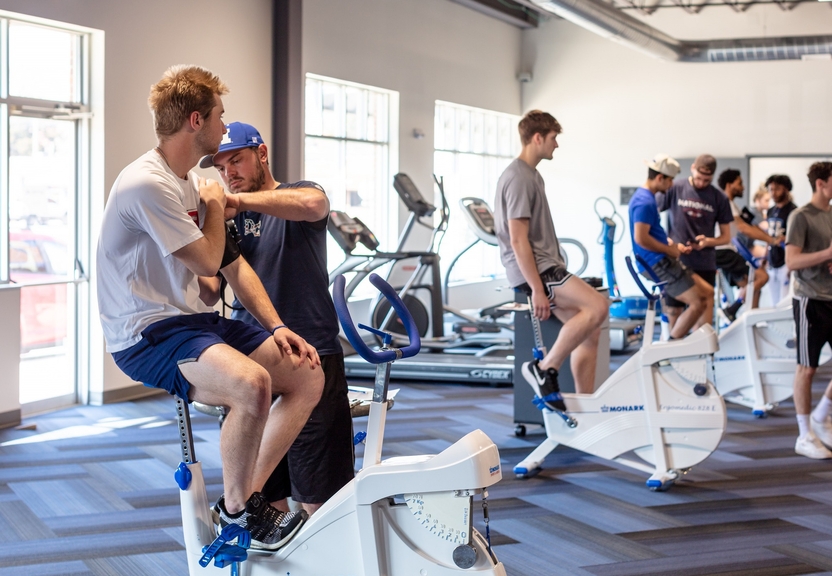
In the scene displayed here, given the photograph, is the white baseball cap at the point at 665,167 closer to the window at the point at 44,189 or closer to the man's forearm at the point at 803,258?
the man's forearm at the point at 803,258

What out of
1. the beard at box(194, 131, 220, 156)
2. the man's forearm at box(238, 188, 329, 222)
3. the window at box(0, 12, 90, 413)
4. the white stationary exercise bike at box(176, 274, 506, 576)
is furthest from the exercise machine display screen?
the white stationary exercise bike at box(176, 274, 506, 576)

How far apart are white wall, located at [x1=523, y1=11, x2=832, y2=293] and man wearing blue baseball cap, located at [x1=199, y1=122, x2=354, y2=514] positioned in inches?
385

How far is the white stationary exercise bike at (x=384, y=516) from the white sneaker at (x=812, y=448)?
3327 mm

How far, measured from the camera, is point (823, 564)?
3.29m

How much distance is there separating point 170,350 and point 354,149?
7553 millimetres

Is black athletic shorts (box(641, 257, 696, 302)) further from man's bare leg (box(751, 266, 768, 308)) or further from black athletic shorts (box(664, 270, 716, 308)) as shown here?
man's bare leg (box(751, 266, 768, 308))

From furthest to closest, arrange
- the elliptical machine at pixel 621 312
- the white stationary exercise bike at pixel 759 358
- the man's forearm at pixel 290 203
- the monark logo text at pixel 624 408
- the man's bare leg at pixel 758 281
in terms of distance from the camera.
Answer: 1. the elliptical machine at pixel 621 312
2. the man's bare leg at pixel 758 281
3. the white stationary exercise bike at pixel 759 358
4. the monark logo text at pixel 624 408
5. the man's forearm at pixel 290 203

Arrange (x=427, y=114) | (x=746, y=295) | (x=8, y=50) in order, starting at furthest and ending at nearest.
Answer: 1. (x=427, y=114)
2. (x=746, y=295)
3. (x=8, y=50)

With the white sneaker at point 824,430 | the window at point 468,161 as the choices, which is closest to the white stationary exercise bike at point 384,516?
the white sneaker at point 824,430

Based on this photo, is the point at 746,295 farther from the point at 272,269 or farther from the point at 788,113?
the point at 272,269

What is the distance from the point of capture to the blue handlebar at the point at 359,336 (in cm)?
208

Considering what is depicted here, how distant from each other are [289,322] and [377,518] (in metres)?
0.89

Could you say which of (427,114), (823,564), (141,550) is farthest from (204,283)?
(427,114)

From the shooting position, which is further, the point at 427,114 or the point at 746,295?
the point at 427,114
